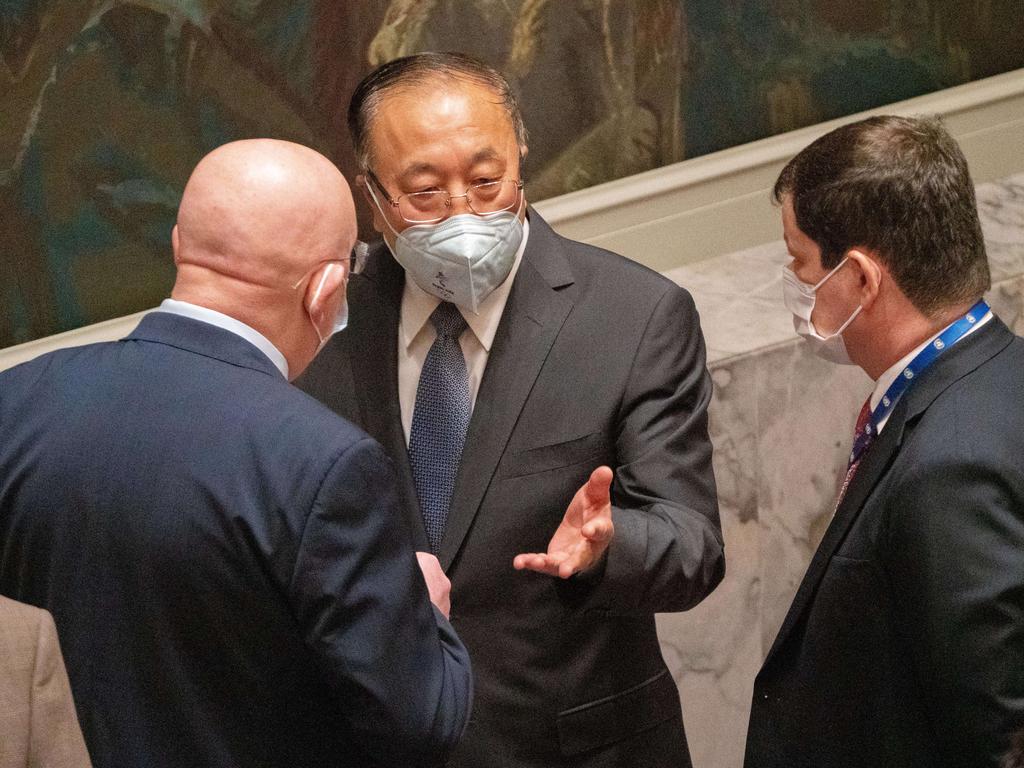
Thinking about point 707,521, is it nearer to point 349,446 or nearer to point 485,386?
point 485,386

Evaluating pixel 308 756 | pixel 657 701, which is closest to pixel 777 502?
pixel 657 701

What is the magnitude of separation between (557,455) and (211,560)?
3.24ft

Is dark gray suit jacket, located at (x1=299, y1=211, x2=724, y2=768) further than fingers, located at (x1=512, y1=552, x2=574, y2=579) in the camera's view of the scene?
Yes

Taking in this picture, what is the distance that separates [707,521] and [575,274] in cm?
62

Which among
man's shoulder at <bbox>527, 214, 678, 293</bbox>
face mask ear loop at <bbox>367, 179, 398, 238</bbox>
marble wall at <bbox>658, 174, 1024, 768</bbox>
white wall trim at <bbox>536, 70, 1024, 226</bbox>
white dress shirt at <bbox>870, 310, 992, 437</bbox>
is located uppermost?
face mask ear loop at <bbox>367, 179, 398, 238</bbox>

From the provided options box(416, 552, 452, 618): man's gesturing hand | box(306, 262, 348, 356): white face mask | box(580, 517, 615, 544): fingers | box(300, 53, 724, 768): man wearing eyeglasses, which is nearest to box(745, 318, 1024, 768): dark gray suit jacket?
box(300, 53, 724, 768): man wearing eyeglasses

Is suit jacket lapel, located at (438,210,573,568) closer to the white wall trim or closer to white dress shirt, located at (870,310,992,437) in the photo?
white dress shirt, located at (870,310,992,437)

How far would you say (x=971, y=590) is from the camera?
8.20ft

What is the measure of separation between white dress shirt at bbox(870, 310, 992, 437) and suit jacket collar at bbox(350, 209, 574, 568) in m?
0.68

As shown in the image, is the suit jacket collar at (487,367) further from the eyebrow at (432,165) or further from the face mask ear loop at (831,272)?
the face mask ear loop at (831,272)

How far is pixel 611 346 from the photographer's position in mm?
3111

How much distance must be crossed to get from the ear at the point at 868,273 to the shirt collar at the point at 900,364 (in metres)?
0.12

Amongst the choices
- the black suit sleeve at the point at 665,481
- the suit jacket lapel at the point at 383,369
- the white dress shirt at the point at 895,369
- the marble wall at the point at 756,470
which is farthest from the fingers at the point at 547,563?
the marble wall at the point at 756,470

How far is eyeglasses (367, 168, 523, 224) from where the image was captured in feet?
10.3
